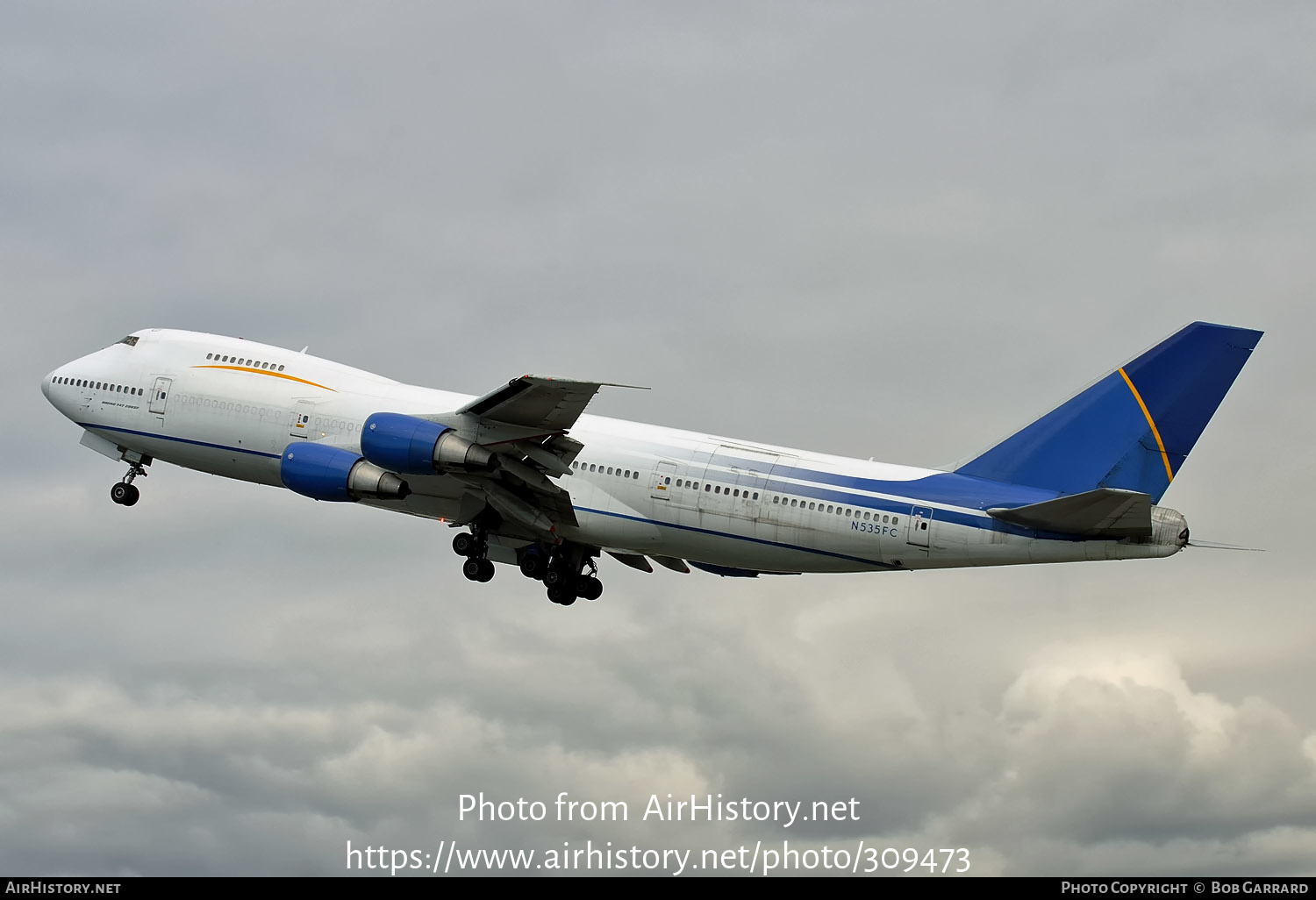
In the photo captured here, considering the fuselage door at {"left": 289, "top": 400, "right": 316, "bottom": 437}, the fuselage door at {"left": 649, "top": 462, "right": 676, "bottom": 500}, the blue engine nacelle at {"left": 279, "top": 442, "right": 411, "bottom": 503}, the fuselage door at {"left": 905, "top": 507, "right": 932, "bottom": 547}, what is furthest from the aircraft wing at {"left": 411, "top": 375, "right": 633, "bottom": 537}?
the fuselage door at {"left": 905, "top": 507, "right": 932, "bottom": 547}

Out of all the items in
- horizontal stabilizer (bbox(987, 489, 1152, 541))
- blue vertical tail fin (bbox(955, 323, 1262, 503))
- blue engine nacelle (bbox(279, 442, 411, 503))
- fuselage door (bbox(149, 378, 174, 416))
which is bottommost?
horizontal stabilizer (bbox(987, 489, 1152, 541))

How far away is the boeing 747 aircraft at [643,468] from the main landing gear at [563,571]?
0.07 metres

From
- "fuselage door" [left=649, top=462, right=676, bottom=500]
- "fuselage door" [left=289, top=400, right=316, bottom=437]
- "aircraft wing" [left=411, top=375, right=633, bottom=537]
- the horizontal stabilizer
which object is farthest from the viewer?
"fuselage door" [left=289, top=400, right=316, bottom=437]

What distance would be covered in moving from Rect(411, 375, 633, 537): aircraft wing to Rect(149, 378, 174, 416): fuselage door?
34.9ft

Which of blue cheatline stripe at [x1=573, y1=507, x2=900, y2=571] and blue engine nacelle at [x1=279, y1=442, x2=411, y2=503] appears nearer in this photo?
blue cheatline stripe at [x1=573, y1=507, x2=900, y2=571]

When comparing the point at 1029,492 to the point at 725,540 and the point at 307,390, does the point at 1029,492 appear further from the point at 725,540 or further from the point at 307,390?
the point at 307,390

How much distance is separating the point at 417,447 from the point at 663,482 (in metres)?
7.53

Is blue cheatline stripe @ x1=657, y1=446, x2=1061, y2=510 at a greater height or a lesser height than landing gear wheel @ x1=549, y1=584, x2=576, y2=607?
greater

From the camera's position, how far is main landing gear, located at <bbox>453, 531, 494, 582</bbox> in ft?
152

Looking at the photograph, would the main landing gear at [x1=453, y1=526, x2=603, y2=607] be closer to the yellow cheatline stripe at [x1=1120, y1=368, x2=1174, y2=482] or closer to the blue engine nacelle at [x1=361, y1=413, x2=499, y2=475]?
the blue engine nacelle at [x1=361, y1=413, x2=499, y2=475]

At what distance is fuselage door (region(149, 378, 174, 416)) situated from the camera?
46.9 m

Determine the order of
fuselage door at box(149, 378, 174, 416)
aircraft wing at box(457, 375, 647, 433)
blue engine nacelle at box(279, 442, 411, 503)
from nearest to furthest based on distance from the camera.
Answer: aircraft wing at box(457, 375, 647, 433)
blue engine nacelle at box(279, 442, 411, 503)
fuselage door at box(149, 378, 174, 416)

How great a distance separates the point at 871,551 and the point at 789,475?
329 centimetres

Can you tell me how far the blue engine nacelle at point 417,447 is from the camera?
40875mm
